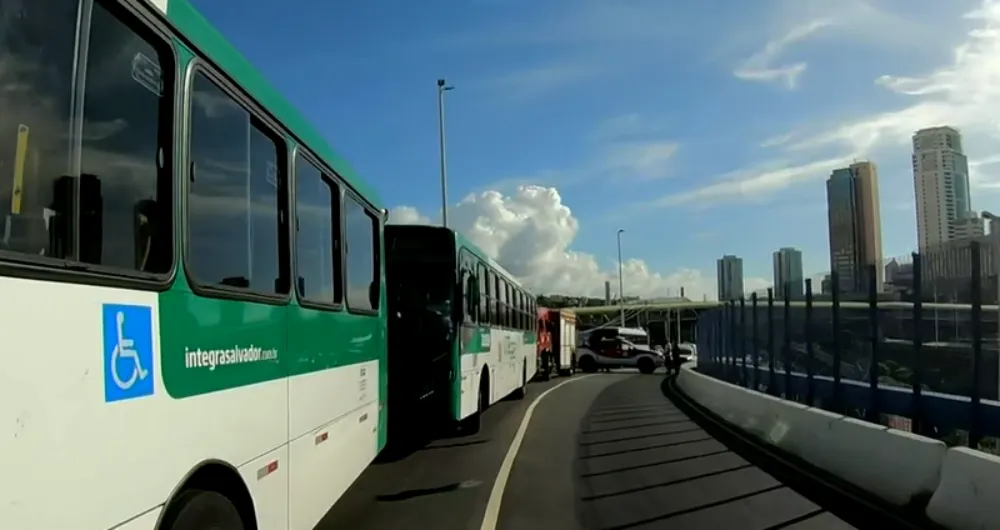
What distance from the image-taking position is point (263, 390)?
5.03 meters

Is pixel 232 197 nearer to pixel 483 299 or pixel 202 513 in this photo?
pixel 202 513

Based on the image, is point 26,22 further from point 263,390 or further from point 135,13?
point 263,390

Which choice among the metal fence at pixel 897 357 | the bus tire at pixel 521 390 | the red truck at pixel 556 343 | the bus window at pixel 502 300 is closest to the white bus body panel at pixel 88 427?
the metal fence at pixel 897 357

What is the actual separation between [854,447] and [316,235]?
708 centimetres

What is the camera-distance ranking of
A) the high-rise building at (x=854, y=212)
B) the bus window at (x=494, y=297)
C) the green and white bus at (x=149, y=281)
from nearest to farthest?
1. the green and white bus at (x=149, y=281)
2. the bus window at (x=494, y=297)
3. the high-rise building at (x=854, y=212)

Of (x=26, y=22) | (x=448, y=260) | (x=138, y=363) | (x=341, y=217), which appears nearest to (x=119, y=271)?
(x=138, y=363)

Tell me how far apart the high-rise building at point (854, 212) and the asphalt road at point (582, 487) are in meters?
7.23

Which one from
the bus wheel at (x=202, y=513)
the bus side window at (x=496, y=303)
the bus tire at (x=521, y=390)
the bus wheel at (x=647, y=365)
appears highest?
the bus side window at (x=496, y=303)

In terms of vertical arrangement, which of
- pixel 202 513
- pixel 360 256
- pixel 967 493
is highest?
pixel 360 256

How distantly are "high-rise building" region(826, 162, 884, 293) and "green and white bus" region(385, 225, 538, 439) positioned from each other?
26.5 ft

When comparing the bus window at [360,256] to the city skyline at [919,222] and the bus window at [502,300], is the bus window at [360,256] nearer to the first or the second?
the city skyline at [919,222]

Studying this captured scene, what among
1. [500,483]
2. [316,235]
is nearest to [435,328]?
[500,483]

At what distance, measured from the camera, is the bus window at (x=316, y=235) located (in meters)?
6.19

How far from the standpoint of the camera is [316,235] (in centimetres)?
679
